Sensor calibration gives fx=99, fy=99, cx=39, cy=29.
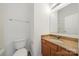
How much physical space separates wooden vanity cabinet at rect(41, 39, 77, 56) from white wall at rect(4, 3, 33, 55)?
249 mm

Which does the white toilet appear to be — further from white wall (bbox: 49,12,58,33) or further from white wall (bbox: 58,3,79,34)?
white wall (bbox: 58,3,79,34)

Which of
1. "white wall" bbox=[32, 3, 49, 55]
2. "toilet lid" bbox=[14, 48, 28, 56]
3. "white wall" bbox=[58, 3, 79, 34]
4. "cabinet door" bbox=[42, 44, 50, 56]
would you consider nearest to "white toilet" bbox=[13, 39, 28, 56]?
"toilet lid" bbox=[14, 48, 28, 56]

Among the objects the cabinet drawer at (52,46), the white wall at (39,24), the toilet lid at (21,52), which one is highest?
the white wall at (39,24)

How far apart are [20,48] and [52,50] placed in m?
0.43

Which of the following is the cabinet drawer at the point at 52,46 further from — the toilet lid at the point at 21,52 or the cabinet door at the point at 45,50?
the toilet lid at the point at 21,52

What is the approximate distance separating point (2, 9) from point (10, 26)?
0.79ft

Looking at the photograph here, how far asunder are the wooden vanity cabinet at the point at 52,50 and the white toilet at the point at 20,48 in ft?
0.79

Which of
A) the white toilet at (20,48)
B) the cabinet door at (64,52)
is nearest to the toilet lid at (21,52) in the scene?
the white toilet at (20,48)

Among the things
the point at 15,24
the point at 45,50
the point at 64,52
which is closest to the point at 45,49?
the point at 45,50

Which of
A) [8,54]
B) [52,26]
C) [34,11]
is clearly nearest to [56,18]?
[52,26]

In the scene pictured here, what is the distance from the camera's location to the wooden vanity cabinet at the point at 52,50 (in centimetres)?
127

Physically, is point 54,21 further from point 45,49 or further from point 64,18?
point 45,49

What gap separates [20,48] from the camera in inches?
52.6

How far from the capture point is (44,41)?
4.45 ft
